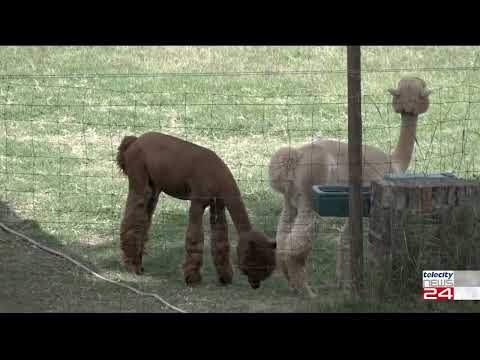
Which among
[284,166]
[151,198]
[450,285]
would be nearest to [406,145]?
[284,166]

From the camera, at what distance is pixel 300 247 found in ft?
27.5

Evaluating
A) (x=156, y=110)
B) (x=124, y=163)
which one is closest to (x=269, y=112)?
(x=156, y=110)

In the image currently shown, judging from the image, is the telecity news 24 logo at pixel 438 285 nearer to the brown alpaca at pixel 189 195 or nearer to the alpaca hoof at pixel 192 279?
the brown alpaca at pixel 189 195

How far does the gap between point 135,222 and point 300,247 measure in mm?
1621

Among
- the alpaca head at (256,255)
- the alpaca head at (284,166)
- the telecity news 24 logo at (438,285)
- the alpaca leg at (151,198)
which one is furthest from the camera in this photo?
the alpaca leg at (151,198)

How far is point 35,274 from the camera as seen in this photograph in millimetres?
8742

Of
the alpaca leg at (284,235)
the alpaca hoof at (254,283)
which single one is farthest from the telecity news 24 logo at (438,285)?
the alpaca hoof at (254,283)

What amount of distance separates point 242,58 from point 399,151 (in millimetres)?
8224

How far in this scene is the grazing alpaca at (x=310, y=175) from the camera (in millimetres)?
8445

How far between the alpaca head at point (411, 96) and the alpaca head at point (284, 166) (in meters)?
1.09

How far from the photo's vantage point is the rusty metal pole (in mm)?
7555

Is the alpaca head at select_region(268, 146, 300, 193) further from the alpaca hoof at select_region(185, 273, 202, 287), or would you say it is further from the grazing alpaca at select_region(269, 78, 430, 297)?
the alpaca hoof at select_region(185, 273, 202, 287)

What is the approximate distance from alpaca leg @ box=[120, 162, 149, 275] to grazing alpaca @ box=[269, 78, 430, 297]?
124 centimetres

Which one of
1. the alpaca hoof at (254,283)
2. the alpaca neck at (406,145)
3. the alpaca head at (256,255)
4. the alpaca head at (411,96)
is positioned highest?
the alpaca head at (411,96)
